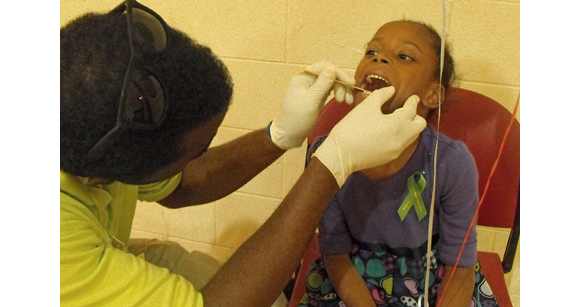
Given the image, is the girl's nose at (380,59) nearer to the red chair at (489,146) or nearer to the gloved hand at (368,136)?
the gloved hand at (368,136)

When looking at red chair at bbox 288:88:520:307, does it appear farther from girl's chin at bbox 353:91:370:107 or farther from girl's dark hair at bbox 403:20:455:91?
girl's chin at bbox 353:91:370:107

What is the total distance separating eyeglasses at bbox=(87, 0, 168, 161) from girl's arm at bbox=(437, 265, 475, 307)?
672 mm

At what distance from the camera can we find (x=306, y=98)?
88cm

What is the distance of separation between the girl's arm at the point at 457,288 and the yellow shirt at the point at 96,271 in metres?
0.52

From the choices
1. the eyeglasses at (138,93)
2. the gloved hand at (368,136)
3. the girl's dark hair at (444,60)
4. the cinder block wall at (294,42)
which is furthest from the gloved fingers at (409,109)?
the eyeglasses at (138,93)

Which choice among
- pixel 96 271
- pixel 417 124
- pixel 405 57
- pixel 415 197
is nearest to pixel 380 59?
pixel 405 57

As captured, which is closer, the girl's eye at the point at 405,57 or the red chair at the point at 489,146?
the girl's eye at the point at 405,57

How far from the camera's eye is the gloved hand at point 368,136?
747 mm

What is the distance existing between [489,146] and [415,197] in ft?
0.71

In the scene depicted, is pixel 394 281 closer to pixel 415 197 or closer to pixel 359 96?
pixel 415 197

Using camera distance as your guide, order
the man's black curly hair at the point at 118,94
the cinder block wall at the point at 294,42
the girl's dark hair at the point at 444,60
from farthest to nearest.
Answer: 1. the cinder block wall at the point at 294,42
2. the girl's dark hair at the point at 444,60
3. the man's black curly hair at the point at 118,94

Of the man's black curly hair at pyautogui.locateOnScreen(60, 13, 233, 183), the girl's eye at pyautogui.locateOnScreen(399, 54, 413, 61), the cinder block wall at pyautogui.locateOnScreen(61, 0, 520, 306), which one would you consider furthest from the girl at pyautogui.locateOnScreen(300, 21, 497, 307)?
the man's black curly hair at pyautogui.locateOnScreen(60, 13, 233, 183)

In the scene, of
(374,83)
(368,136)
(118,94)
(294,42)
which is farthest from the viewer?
(294,42)

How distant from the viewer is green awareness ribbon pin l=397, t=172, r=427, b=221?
2.89 ft
